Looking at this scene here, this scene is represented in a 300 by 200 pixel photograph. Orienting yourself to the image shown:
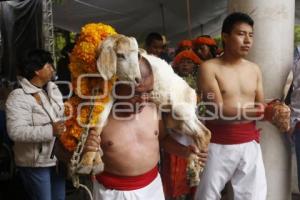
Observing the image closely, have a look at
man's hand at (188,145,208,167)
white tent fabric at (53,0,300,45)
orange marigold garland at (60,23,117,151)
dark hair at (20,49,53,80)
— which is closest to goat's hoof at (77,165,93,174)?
orange marigold garland at (60,23,117,151)

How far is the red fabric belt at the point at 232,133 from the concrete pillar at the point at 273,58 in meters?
0.53

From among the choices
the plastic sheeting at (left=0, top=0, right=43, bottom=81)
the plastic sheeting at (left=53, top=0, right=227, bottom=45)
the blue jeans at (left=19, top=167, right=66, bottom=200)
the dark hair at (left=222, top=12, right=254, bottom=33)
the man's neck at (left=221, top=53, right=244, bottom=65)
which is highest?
the plastic sheeting at (left=53, top=0, right=227, bottom=45)

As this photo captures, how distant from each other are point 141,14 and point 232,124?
709 centimetres

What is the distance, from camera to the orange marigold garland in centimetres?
196

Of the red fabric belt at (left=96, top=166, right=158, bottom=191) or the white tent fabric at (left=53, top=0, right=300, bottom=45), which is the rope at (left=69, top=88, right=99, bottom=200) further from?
the white tent fabric at (left=53, top=0, right=300, bottom=45)

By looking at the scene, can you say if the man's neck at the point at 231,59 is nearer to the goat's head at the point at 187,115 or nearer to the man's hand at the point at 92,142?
the goat's head at the point at 187,115

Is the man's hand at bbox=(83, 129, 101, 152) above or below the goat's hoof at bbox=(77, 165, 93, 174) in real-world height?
above

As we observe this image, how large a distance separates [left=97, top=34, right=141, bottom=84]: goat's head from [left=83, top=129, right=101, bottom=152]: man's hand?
28 centimetres

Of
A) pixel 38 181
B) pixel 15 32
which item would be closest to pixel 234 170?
pixel 38 181

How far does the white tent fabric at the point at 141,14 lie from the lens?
861cm

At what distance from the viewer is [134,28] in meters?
11.1

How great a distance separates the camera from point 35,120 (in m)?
3.50

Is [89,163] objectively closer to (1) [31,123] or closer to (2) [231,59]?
(1) [31,123]

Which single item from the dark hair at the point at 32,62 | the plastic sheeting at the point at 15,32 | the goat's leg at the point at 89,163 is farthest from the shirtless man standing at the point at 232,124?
the plastic sheeting at the point at 15,32
